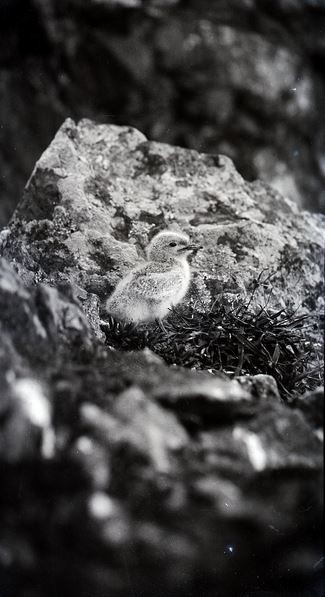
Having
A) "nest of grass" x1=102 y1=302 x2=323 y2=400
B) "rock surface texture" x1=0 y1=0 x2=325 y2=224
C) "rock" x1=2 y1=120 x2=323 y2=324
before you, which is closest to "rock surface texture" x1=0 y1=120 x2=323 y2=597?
"nest of grass" x1=102 y1=302 x2=323 y2=400

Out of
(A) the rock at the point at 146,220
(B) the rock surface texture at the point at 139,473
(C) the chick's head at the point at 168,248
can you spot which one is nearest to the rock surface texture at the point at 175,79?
(A) the rock at the point at 146,220

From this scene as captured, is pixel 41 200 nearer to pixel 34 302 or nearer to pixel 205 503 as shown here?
pixel 34 302

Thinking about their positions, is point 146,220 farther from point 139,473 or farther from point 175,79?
point 139,473

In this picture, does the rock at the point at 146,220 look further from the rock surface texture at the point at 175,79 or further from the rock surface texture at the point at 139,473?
the rock surface texture at the point at 139,473

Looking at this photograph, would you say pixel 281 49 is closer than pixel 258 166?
Yes

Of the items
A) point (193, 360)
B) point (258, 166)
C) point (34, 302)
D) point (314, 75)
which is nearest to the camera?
point (34, 302)

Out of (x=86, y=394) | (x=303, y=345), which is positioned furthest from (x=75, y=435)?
(x=303, y=345)

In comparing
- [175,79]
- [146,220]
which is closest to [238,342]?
[146,220]
